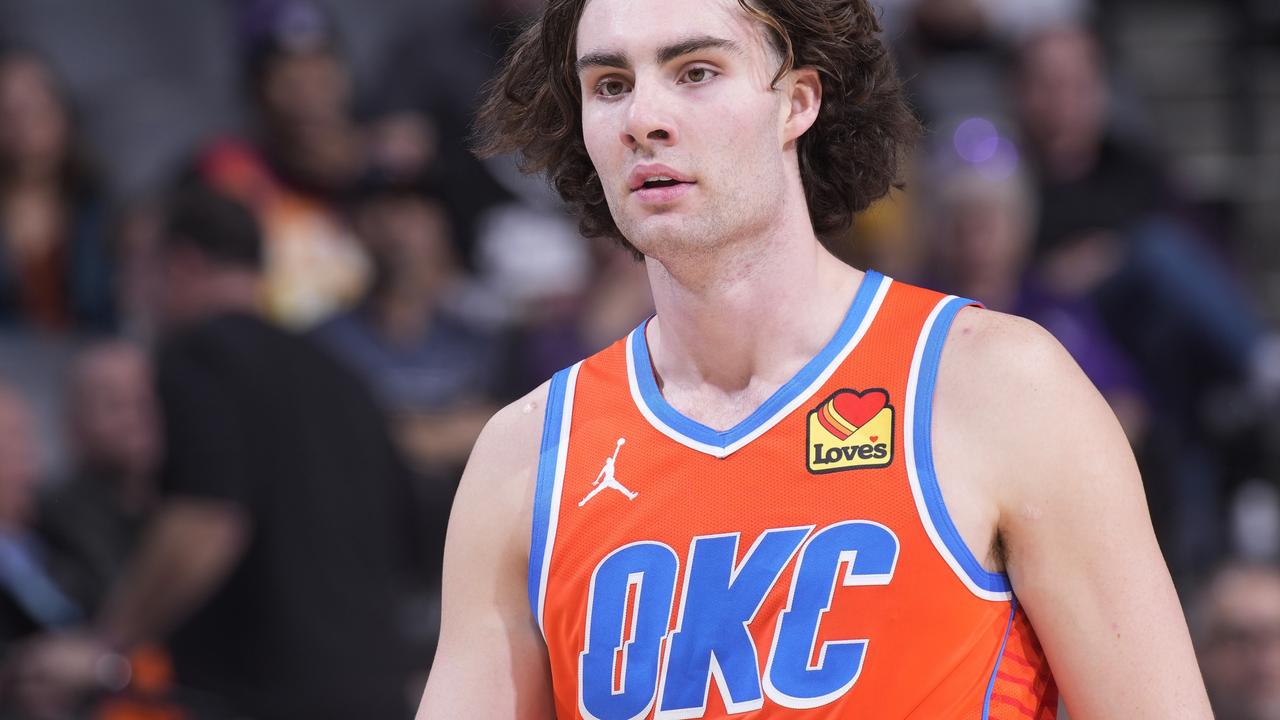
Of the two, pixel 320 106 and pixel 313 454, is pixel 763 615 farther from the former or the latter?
pixel 320 106

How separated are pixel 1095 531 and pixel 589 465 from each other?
861 millimetres

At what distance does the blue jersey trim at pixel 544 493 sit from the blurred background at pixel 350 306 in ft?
9.32

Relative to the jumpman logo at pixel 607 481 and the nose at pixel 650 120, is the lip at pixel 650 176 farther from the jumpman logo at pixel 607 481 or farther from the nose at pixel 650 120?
the jumpman logo at pixel 607 481

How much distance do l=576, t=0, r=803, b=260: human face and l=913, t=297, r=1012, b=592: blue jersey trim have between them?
1.13 feet

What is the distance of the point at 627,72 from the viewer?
2.90 meters

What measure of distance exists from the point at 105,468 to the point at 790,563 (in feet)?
14.8

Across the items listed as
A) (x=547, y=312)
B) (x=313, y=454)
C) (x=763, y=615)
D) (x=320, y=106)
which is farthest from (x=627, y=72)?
(x=320, y=106)

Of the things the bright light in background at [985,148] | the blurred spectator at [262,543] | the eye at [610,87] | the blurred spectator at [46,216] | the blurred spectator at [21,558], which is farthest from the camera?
the blurred spectator at [46,216]

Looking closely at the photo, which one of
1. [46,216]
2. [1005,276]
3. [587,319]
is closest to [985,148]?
[1005,276]

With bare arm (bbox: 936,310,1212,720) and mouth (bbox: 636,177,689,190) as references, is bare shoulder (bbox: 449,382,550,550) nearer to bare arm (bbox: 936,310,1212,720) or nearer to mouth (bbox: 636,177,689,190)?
mouth (bbox: 636,177,689,190)

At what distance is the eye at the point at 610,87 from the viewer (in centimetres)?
294

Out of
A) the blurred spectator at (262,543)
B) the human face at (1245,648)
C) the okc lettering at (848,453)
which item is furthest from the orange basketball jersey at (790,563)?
the human face at (1245,648)

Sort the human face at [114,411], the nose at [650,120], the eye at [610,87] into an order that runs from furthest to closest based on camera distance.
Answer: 1. the human face at [114,411]
2. the eye at [610,87]
3. the nose at [650,120]

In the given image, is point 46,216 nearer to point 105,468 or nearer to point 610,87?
point 105,468
